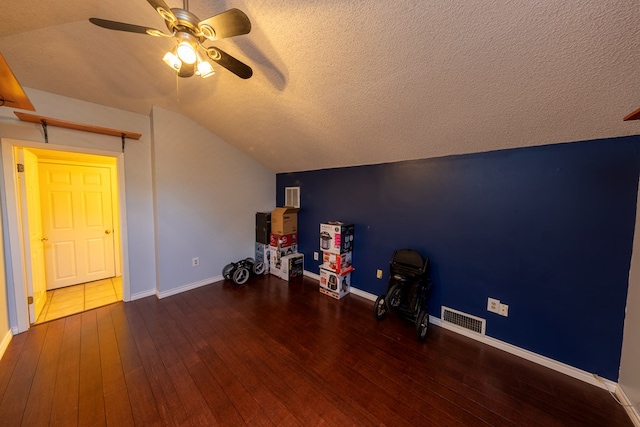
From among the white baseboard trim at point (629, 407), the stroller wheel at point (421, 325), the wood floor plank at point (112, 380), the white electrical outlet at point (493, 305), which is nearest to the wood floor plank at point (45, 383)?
the wood floor plank at point (112, 380)

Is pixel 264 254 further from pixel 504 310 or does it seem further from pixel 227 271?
pixel 504 310

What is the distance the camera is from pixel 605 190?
166 cm

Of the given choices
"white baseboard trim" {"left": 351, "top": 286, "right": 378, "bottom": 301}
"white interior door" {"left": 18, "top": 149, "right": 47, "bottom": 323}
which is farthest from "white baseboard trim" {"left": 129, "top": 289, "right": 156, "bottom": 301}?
"white baseboard trim" {"left": 351, "top": 286, "right": 378, "bottom": 301}

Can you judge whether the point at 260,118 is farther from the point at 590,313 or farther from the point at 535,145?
the point at 590,313

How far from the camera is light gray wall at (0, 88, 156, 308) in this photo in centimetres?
231

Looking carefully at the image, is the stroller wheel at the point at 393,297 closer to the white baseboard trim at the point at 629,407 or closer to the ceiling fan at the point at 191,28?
the white baseboard trim at the point at 629,407

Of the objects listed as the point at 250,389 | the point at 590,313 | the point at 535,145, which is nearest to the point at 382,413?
the point at 250,389

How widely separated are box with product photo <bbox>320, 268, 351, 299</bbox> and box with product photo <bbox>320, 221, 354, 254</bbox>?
1.12 ft

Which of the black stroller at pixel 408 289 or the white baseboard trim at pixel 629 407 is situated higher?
the black stroller at pixel 408 289

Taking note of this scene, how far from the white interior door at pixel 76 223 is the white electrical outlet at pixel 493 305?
556 centimetres

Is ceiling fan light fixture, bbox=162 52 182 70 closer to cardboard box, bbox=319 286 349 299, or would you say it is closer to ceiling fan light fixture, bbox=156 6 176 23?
ceiling fan light fixture, bbox=156 6 176 23

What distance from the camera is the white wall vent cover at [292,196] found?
4066 mm

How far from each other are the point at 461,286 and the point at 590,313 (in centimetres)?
89

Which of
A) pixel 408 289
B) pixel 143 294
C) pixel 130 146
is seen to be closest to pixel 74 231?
pixel 143 294
